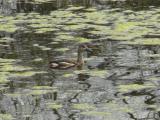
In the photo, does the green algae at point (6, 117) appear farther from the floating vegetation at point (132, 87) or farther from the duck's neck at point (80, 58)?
the duck's neck at point (80, 58)

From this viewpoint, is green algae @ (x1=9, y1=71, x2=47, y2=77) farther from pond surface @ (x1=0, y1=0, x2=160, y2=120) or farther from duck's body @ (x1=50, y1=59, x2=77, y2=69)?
duck's body @ (x1=50, y1=59, x2=77, y2=69)

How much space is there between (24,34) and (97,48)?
Result: 87.9 inches

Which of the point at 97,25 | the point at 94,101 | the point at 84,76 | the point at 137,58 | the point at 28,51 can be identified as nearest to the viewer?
the point at 94,101

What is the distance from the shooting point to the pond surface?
7.26 m

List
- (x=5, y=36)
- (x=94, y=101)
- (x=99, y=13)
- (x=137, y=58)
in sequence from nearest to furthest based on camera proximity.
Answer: (x=94, y=101) → (x=137, y=58) → (x=5, y=36) → (x=99, y=13)

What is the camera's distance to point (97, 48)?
10672 mm

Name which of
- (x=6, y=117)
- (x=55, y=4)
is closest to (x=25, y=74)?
(x=6, y=117)

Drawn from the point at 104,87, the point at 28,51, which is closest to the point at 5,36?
the point at 28,51

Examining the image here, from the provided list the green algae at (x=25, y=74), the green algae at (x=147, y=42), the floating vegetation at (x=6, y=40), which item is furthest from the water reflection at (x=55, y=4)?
the green algae at (x=25, y=74)

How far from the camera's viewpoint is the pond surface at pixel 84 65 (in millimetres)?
7262

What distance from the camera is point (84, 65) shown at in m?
9.45

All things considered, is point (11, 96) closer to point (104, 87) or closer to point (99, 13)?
point (104, 87)

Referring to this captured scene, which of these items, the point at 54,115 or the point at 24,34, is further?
the point at 24,34

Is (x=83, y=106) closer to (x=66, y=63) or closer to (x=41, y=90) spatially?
(x=41, y=90)
